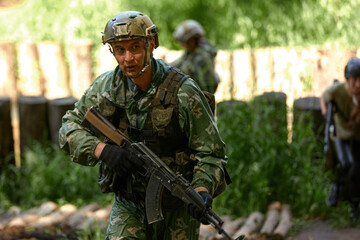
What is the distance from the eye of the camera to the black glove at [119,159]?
345 cm

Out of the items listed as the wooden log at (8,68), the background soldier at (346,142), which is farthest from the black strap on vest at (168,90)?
the wooden log at (8,68)

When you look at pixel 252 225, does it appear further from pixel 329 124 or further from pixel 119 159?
pixel 119 159

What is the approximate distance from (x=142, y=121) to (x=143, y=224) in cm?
57

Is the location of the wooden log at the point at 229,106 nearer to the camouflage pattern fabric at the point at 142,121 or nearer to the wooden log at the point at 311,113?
the wooden log at the point at 311,113

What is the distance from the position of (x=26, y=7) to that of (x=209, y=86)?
6.80 metres

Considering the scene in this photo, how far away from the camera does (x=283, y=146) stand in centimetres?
646

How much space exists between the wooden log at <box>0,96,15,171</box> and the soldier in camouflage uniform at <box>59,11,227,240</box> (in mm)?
3785

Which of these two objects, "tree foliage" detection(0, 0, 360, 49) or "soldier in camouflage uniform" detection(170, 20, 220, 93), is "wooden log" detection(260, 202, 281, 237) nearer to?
"soldier in camouflage uniform" detection(170, 20, 220, 93)

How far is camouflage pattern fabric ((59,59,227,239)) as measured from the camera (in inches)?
139

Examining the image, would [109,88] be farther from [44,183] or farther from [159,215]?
[44,183]

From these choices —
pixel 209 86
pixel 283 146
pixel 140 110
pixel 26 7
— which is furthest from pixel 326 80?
pixel 26 7

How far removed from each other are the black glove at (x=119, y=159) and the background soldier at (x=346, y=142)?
3.08m

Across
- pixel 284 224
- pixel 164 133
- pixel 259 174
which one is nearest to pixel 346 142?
pixel 259 174

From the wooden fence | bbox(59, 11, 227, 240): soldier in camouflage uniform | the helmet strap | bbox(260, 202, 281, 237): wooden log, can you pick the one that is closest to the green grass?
bbox(260, 202, 281, 237): wooden log
